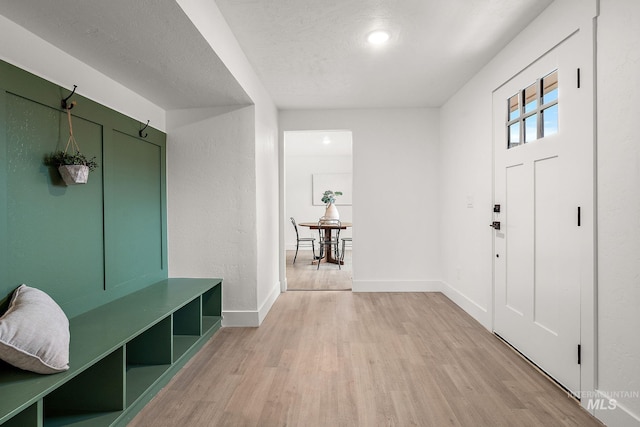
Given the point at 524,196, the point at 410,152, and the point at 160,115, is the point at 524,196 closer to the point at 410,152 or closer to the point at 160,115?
the point at 410,152

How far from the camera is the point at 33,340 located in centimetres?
133

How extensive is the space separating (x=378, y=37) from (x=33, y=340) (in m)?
2.68

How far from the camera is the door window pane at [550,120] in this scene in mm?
2094

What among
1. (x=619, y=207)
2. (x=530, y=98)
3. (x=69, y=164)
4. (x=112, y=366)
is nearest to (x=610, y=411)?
(x=619, y=207)

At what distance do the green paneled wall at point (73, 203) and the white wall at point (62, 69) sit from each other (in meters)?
0.07

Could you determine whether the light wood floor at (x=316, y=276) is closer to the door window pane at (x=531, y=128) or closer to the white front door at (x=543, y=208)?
the white front door at (x=543, y=208)

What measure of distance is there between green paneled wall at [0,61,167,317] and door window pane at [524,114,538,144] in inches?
117

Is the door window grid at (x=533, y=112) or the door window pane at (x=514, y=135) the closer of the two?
the door window grid at (x=533, y=112)

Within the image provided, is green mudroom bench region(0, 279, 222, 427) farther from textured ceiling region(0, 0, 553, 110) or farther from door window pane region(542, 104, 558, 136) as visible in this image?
door window pane region(542, 104, 558, 136)

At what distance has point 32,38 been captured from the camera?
1.82 metres

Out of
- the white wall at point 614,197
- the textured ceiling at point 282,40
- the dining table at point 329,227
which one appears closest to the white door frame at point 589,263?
the white wall at point 614,197

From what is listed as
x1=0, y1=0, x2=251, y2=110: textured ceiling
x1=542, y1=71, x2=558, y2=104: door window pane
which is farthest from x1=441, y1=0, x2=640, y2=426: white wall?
x1=0, y1=0, x2=251, y2=110: textured ceiling

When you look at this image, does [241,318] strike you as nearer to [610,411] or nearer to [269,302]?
[269,302]

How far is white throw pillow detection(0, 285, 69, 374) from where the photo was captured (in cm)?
129
